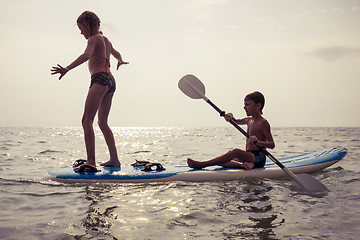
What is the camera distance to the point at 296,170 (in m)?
4.50

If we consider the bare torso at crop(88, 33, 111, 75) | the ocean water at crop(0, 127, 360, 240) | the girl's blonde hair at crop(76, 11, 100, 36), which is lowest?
the ocean water at crop(0, 127, 360, 240)

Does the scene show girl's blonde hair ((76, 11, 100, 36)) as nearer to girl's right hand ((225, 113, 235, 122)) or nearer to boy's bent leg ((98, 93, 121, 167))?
boy's bent leg ((98, 93, 121, 167))

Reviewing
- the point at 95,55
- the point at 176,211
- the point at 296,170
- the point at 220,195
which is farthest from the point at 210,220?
the point at 95,55

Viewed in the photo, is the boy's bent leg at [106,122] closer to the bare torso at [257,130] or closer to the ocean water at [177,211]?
the ocean water at [177,211]

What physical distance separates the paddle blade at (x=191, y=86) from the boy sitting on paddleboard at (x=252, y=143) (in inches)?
26.2

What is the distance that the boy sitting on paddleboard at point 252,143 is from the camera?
4.29m

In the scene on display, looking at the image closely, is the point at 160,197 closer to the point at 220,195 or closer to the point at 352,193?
the point at 220,195

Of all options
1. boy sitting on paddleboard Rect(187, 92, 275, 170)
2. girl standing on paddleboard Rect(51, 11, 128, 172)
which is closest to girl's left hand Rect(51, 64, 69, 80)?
girl standing on paddleboard Rect(51, 11, 128, 172)

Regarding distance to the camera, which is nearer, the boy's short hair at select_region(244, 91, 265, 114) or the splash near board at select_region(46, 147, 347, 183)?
the splash near board at select_region(46, 147, 347, 183)

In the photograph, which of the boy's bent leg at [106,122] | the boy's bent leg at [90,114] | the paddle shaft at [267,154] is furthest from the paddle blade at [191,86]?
the boy's bent leg at [90,114]

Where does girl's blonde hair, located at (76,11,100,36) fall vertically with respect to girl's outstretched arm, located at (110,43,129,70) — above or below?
above

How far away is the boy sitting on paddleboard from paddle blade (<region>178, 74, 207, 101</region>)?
665mm

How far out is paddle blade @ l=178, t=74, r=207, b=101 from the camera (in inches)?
192

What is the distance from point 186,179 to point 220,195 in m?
0.77
